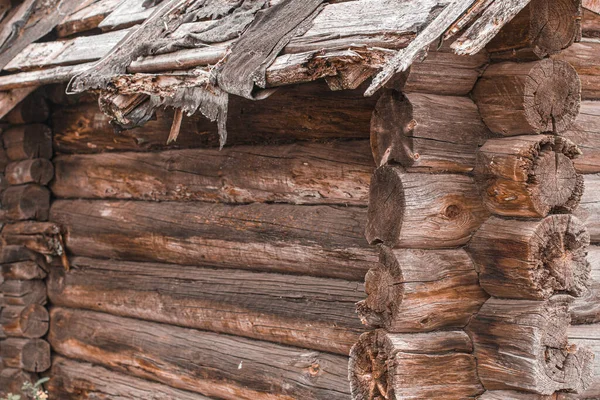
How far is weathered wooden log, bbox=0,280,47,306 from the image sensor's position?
6.30 m

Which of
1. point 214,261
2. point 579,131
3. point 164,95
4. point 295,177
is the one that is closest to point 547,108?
point 579,131

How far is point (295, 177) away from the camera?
14.9 ft

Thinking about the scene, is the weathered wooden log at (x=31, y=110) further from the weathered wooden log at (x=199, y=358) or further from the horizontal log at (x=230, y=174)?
the weathered wooden log at (x=199, y=358)

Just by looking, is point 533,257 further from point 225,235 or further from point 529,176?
point 225,235

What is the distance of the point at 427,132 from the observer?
355 centimetres

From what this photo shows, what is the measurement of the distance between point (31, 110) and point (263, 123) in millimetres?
2256

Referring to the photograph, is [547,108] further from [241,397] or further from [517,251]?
[241,397]

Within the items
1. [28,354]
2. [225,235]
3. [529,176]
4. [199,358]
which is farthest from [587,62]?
[28,354]

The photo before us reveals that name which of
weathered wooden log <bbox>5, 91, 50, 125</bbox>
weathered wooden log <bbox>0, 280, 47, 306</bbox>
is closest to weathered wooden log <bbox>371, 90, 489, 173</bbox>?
weathered wooden log <bbox>5, 91, 50, 125</bbox>

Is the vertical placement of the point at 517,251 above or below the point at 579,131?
below

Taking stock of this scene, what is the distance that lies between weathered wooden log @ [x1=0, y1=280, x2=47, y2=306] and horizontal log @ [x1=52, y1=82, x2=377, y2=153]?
1075 millimetres

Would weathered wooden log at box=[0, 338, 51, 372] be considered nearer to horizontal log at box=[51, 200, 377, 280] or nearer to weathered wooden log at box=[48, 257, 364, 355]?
weathered wooden log at box=[48, 257, 364, 355]

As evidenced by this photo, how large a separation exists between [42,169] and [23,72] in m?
1.01

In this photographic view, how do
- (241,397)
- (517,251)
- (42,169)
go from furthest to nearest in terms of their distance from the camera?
1. (42,169)
2. (241,397)
3. (517,251)
